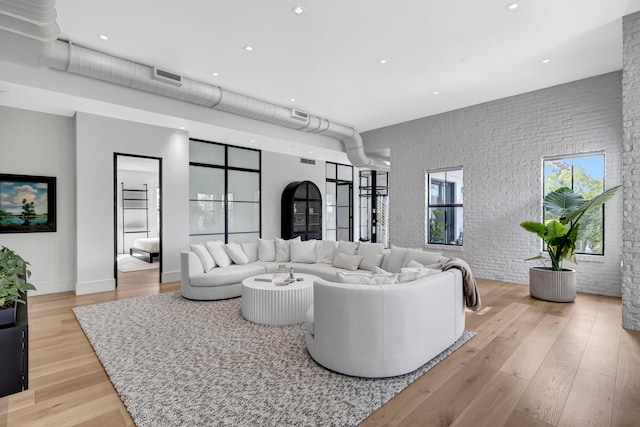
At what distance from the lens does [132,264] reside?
798 centimetres

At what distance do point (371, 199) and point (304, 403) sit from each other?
9.12m

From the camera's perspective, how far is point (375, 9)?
3.28 m

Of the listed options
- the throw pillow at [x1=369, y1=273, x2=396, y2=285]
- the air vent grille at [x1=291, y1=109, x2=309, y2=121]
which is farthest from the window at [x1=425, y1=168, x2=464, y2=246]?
the throw pillow at [x1=369, y1=273, x2=396, y2=285]

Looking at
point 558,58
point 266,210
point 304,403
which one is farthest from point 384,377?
point 266,210

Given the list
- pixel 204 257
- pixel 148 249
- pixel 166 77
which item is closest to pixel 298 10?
pixel 166 77

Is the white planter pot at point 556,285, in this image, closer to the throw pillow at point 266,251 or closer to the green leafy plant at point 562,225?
the green leafy plant at point 562,225

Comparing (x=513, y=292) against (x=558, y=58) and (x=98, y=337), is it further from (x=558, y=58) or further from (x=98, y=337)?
(x=98, y=337)

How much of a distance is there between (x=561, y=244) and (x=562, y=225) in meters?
0.31

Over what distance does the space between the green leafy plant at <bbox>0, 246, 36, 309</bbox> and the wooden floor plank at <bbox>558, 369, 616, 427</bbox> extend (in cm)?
320

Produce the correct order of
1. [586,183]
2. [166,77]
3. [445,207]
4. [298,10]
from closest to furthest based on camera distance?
[298,10] < [166,77] < [586,183] < [445,207]

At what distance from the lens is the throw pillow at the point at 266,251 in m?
5.85

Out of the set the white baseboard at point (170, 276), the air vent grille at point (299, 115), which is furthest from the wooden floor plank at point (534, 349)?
the white baseboard at point (170, 276)

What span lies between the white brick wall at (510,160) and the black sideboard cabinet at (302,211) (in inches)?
90.0

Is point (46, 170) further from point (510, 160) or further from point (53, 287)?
point (510, 160)
